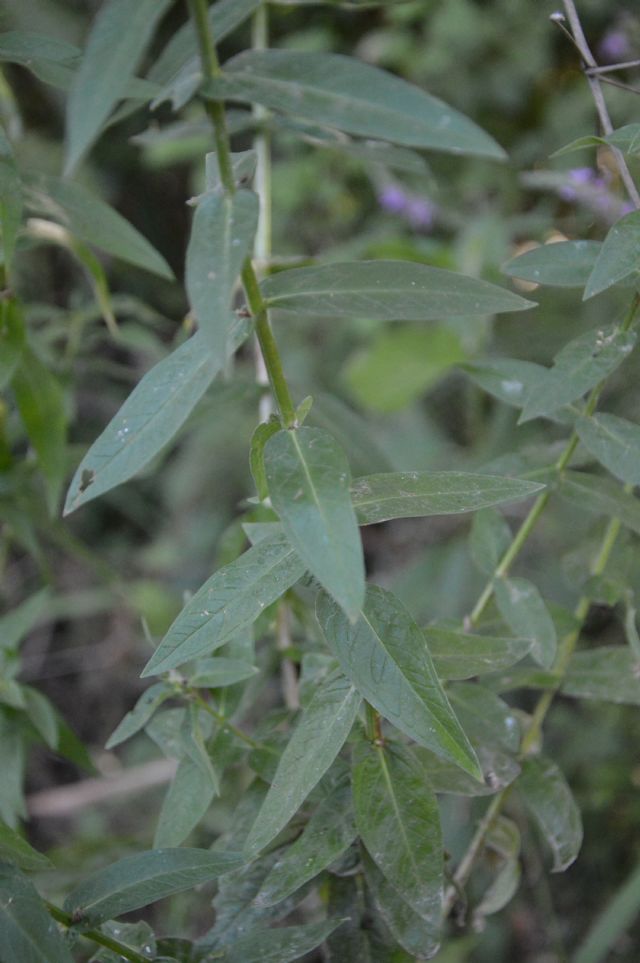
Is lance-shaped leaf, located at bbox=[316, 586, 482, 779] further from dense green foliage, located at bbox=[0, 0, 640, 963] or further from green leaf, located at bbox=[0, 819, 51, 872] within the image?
green leaf, located at bbox=[0, 819, 51, 872]

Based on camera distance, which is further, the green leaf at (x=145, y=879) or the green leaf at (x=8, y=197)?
the green leaf at (x=8, y=197)

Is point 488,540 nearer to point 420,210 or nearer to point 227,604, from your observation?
point 227,604

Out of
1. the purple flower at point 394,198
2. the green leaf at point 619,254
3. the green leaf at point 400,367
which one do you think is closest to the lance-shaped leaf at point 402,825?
the green leaf at point 619,254

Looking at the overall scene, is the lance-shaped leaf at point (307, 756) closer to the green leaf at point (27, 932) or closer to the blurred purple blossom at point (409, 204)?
the green leaf at point (27, 932)

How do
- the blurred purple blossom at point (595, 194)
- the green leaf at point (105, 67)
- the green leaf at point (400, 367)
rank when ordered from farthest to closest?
the green leaf at point (400, 367)
the blurred purple blossom at point (595, 194)
the green leaf at point (105, 67)

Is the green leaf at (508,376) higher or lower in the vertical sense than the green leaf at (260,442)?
lower

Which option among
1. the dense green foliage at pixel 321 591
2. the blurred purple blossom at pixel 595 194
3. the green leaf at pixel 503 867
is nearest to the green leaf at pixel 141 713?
the dense green foliage at pixel 321 591

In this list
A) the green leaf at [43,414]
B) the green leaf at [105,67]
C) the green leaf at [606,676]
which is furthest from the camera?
the green leaf at [43,414]

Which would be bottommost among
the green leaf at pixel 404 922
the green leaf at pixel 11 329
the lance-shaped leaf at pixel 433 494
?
the green leaf at pixel 404 922
